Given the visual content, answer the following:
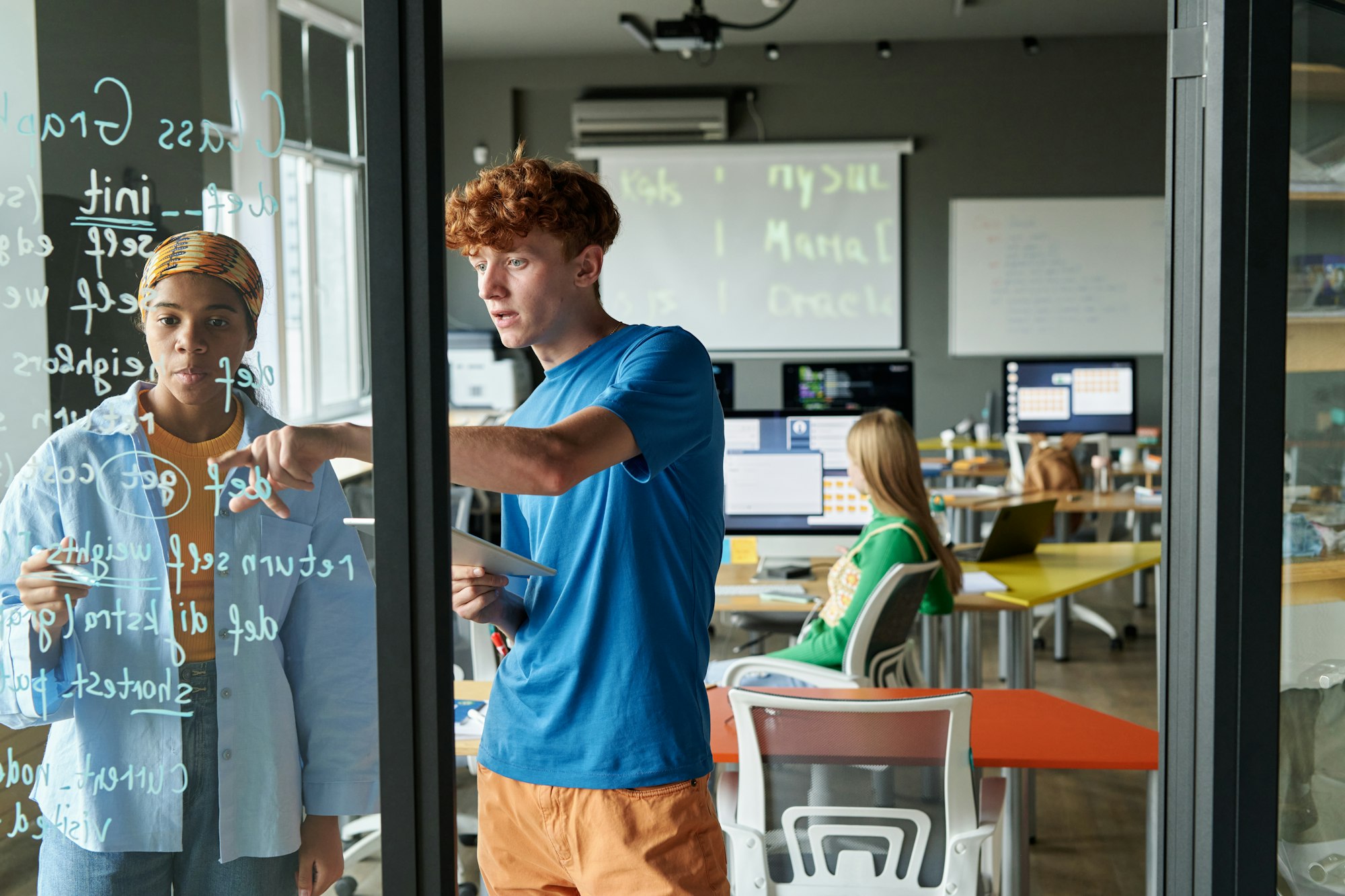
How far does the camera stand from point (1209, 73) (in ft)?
4.05

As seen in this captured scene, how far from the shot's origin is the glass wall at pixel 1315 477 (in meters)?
1.25

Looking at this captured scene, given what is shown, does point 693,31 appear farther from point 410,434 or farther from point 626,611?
point 410,434

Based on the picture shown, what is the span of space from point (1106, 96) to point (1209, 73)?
740 centimetres

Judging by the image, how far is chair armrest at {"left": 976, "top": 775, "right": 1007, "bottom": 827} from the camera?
80.1 inches

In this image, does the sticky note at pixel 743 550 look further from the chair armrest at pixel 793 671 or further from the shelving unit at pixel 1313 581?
the shelving unit at pixel 1313 581

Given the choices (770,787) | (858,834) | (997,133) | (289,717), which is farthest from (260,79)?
(997,133)

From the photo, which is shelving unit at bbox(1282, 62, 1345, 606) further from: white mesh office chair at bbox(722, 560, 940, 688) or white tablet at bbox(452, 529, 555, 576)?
white mesh office chair at bbox(722, 560, 940, 688)

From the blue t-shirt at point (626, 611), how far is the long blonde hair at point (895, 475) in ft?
5.29

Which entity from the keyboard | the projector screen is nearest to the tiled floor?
the keyboard

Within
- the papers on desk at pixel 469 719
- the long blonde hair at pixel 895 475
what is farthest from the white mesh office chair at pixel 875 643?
the papers on desk at pixel 469 719

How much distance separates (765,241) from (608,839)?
23.3ft

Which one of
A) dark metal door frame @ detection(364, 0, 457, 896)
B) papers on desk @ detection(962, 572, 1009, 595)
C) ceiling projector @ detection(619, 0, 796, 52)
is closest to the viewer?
dark metal door frame @ detection(364, 0, 457, 896)

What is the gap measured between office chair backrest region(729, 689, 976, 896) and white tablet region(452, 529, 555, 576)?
2.19 feet

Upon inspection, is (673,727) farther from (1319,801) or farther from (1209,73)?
(1209,73)
